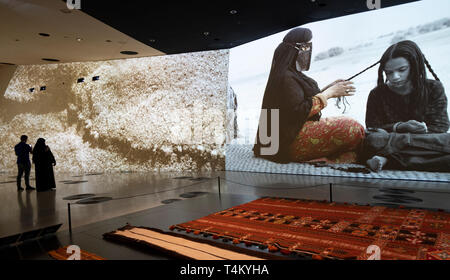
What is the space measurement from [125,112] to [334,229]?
8953mm

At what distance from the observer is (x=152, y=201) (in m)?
5.14

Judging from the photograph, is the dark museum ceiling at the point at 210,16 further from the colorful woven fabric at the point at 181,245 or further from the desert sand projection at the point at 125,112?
the colorful woven fabric at the point at 181,245

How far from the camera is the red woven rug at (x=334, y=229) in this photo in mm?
2516

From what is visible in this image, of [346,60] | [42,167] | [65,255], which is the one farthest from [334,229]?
[42,167]

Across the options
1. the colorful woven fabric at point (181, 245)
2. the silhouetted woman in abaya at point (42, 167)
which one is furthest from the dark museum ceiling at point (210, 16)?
the colorful woven fabric at point (181, 245)

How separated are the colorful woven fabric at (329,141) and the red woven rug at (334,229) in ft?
11.1

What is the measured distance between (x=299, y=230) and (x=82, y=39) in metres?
7.93

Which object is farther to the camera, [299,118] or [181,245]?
[299,118]

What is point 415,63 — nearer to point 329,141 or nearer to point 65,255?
point 329,141

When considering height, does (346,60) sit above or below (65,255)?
above

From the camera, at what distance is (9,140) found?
1131cm

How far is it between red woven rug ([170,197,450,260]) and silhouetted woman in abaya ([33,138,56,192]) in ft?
16.0

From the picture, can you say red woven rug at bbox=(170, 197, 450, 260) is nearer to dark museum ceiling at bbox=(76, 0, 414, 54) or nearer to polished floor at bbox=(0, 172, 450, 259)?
polished floor at bbox=(0, 172, 450, 259)

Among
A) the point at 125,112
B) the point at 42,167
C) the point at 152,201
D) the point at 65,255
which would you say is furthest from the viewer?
the point at 125,112
